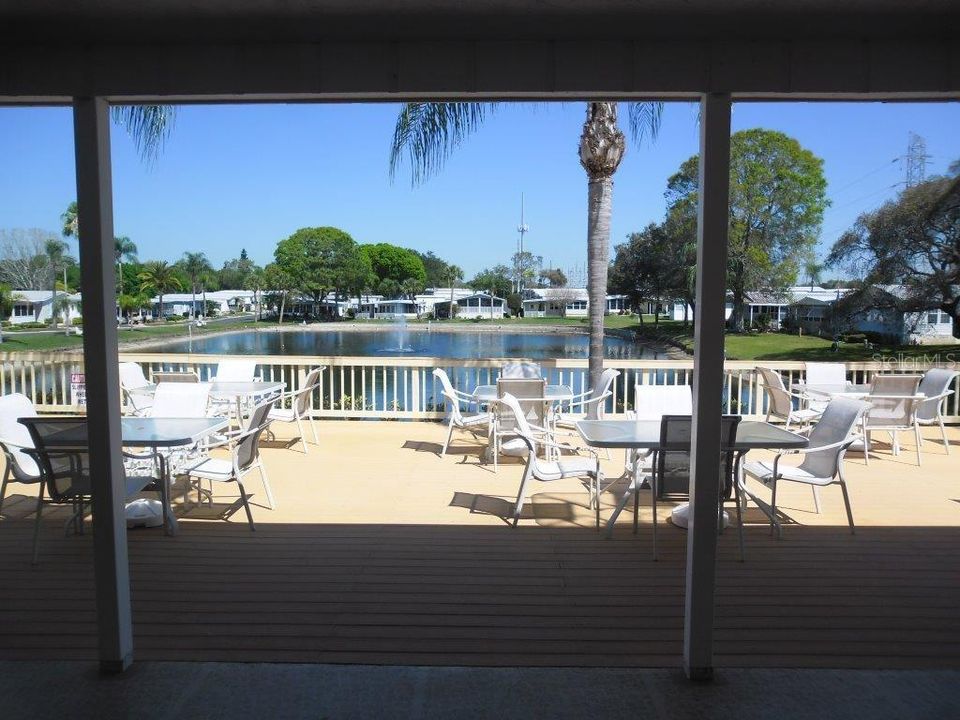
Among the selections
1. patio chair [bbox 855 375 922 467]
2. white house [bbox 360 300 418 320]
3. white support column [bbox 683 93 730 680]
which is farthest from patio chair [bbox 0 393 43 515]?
white house [bbox 360 300 418 320]

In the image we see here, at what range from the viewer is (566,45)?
2.46 metres

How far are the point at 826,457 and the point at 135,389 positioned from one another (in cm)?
613

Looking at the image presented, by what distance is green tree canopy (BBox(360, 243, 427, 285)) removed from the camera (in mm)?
37625

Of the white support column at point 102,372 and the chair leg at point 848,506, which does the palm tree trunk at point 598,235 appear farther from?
the white support column at point 102,372

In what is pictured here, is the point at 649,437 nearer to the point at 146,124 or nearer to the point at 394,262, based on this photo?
the point at 146,124

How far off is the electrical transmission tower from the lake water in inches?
327

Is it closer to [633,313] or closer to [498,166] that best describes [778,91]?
[633,313]

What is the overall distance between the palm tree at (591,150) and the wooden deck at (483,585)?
317 centimetres

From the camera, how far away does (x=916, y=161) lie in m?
17.7

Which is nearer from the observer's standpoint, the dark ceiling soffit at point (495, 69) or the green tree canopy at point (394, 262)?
the dark ceiling soffit at point (495, 69)

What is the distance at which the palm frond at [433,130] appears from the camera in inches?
316

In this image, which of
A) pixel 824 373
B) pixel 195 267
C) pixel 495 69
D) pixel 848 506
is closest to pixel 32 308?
pixel 824 373

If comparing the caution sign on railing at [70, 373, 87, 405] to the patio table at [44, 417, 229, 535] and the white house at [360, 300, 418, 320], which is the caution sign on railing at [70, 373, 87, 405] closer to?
the patio table at [44, 417, 229, 535]

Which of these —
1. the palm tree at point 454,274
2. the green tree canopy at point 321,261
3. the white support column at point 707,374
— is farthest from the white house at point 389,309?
the white support column at point 707,374
